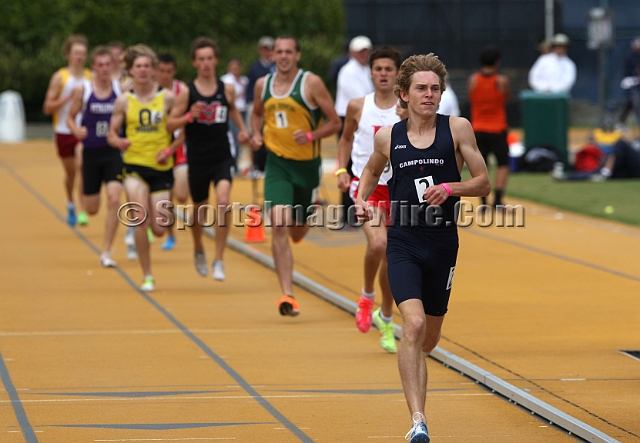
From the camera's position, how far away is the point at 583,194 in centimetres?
2003

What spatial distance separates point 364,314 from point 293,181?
66.7 inches

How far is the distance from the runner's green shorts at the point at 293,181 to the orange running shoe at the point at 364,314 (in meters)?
1.44

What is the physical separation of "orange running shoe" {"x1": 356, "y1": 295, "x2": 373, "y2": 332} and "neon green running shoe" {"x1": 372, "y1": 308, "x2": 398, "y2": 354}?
77 mm

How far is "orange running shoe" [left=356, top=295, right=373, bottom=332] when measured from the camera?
9398 millimetres

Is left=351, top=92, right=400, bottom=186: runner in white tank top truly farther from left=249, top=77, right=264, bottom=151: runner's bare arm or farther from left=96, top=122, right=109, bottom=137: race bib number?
left=96, top=122, right=109, bottom=137: race bib number

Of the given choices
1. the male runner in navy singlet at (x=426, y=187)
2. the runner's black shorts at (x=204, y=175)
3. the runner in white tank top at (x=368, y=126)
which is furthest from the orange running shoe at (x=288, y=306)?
the male runner in navy singlet at (x=426, y=187)

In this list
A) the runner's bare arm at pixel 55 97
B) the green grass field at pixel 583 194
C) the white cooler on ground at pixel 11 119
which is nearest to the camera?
the runner's bare arm at pixel 55 97

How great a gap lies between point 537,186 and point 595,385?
1361 cm

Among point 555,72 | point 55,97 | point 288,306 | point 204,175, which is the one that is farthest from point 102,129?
point 555,72

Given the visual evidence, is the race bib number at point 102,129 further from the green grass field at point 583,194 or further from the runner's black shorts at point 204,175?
the green grass field at point 583,194

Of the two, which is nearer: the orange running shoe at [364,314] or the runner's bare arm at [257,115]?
the orange running shoe at [364,314]
